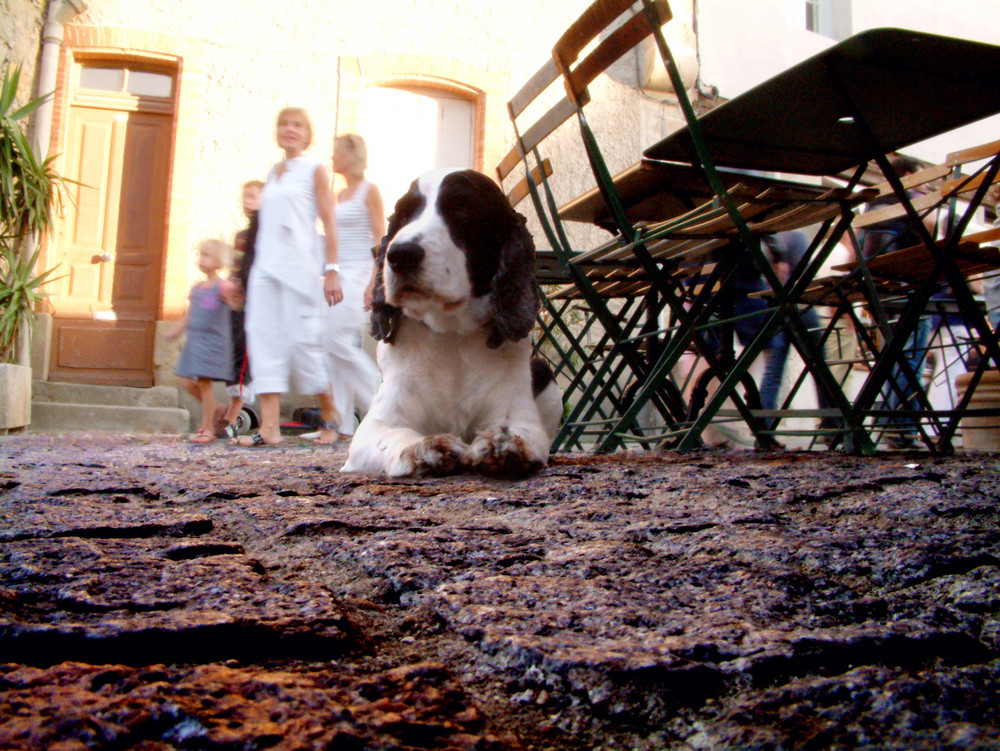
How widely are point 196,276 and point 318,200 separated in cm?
419

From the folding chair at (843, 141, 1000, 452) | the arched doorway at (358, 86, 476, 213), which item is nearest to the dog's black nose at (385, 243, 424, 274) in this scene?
the folding chair at (843, 141, 1000, 452)

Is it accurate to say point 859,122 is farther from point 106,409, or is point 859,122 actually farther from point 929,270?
point 106,409

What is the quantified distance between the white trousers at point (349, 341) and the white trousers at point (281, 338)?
Result: 0.21 meters

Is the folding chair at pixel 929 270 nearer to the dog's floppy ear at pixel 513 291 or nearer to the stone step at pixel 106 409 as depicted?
the dog's floppy ear at pixel 513 291

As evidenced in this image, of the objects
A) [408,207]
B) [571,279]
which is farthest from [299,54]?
[408,207]

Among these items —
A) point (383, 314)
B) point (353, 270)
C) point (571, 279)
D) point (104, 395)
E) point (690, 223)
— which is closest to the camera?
point (383, 314)

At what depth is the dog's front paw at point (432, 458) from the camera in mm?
2170

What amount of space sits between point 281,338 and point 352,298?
0.58 meters

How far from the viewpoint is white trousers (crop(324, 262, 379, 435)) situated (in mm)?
5207

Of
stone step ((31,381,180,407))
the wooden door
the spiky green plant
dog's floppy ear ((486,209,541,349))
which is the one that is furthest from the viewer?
the wooden door

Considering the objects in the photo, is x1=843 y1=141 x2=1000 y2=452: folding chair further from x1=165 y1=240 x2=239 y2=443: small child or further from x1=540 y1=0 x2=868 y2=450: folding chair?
x1=165 y1=240 x2=239 y2=443: small child

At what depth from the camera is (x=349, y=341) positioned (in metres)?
5.28

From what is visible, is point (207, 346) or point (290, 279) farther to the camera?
point (207, 346)

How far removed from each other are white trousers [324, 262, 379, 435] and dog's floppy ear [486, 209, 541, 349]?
2741 mm
